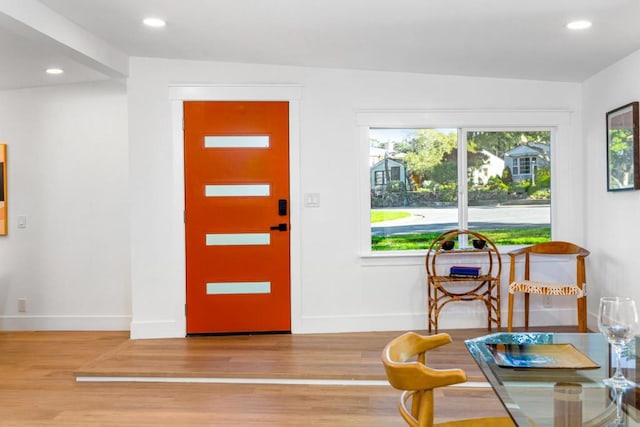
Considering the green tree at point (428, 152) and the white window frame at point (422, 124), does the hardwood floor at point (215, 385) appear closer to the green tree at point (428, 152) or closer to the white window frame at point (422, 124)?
the white window frame at point (422, 124)

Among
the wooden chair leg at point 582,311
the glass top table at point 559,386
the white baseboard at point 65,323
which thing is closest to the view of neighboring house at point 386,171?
the wooden chair leg at point 582,311

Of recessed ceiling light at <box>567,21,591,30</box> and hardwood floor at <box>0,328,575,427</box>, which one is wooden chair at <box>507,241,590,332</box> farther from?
recessed ceiling light at <box>567,21,591,30</box>

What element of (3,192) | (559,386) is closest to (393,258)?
(559,386)

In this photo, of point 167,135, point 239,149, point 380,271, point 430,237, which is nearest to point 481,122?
point 430,237

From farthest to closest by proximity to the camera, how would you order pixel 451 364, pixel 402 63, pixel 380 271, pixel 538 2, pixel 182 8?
pixel 380 271, pixel 402 63, pixel 451 364, pixel 182 8, pixel 538 2

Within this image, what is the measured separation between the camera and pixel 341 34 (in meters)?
3.81

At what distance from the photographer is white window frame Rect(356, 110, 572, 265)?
191 inches

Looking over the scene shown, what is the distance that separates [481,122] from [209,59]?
2430 mm

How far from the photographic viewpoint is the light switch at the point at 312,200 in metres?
4.81

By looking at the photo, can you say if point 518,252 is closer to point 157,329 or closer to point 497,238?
point 497,238

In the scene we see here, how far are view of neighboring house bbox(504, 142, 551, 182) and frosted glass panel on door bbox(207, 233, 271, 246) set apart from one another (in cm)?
229

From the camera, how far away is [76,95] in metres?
5.28

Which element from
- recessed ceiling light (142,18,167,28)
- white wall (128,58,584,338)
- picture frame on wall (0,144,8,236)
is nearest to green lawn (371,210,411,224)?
white wall (128,58,584,338)

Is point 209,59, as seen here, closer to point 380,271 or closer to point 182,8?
point 182,8
